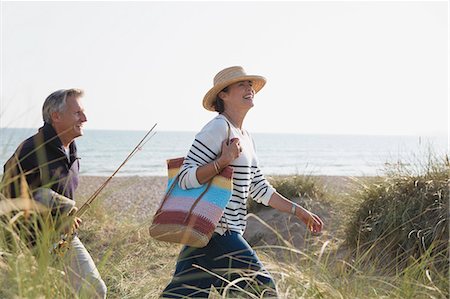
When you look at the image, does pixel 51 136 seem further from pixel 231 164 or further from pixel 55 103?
pixel 231 164

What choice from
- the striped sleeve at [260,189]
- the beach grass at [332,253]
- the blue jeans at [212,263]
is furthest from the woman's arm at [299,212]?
the blue jeans at [212,263]

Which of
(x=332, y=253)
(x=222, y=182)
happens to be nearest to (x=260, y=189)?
(x=222, y=182)

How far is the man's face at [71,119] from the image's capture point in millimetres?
4527

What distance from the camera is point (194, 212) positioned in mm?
4219

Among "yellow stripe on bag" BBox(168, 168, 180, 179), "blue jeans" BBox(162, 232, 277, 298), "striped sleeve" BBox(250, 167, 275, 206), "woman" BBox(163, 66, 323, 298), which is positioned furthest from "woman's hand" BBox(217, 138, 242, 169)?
"striped sleeve" BBox(250, 167, 275, 206)

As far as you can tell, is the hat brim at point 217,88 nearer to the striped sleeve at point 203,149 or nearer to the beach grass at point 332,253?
the striped sleeve at point 203,149

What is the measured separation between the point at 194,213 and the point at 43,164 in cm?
89

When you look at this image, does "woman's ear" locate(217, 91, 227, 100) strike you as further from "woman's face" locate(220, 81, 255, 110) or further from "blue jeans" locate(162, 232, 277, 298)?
"blue jeans" locate(162, 232, 277, 298)

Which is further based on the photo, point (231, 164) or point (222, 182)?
point (231, 164)

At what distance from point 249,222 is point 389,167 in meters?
2.83

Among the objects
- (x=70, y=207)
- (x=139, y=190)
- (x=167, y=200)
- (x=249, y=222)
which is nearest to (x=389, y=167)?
(x=249, y=222)

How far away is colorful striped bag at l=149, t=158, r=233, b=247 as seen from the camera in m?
4.19

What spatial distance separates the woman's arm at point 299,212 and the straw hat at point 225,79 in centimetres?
73

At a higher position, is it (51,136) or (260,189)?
(51,136)
